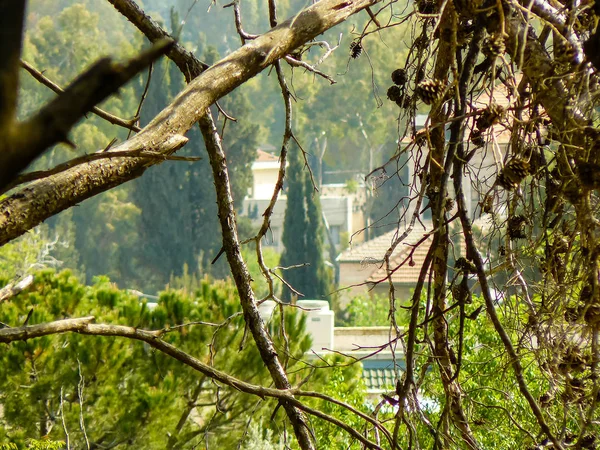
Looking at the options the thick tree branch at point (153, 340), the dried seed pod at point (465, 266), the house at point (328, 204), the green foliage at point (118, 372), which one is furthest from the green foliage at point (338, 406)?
the house at point (328, 204)

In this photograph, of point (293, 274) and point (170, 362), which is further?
point (293, 274)

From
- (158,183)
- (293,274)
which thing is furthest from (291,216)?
(158,183)

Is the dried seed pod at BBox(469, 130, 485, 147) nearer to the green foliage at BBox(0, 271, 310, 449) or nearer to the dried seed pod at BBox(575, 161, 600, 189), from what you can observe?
the dried seed pod at BBox(575, 161, 600, 189)

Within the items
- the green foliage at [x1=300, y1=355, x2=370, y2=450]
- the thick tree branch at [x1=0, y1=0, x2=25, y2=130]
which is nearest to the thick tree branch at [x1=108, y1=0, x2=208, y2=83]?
the thick tree branch at [x1=0, y1=0, x2=25, y2=130]

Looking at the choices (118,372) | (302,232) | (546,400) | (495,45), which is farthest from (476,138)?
(302,232)

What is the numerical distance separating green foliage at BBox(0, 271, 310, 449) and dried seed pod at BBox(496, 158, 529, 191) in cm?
328

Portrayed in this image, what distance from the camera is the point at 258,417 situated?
5191 millimetres

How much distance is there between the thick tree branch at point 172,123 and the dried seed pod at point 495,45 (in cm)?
21

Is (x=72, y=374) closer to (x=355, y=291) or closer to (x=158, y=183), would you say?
(x=158, y=183)

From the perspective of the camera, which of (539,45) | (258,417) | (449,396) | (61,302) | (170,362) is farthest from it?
(258,417)

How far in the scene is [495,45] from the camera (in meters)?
0.80

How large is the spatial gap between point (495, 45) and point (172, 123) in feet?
1.11

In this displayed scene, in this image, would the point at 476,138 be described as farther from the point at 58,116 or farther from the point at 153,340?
the point at 58,116

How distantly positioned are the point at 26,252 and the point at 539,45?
46.3 ft
